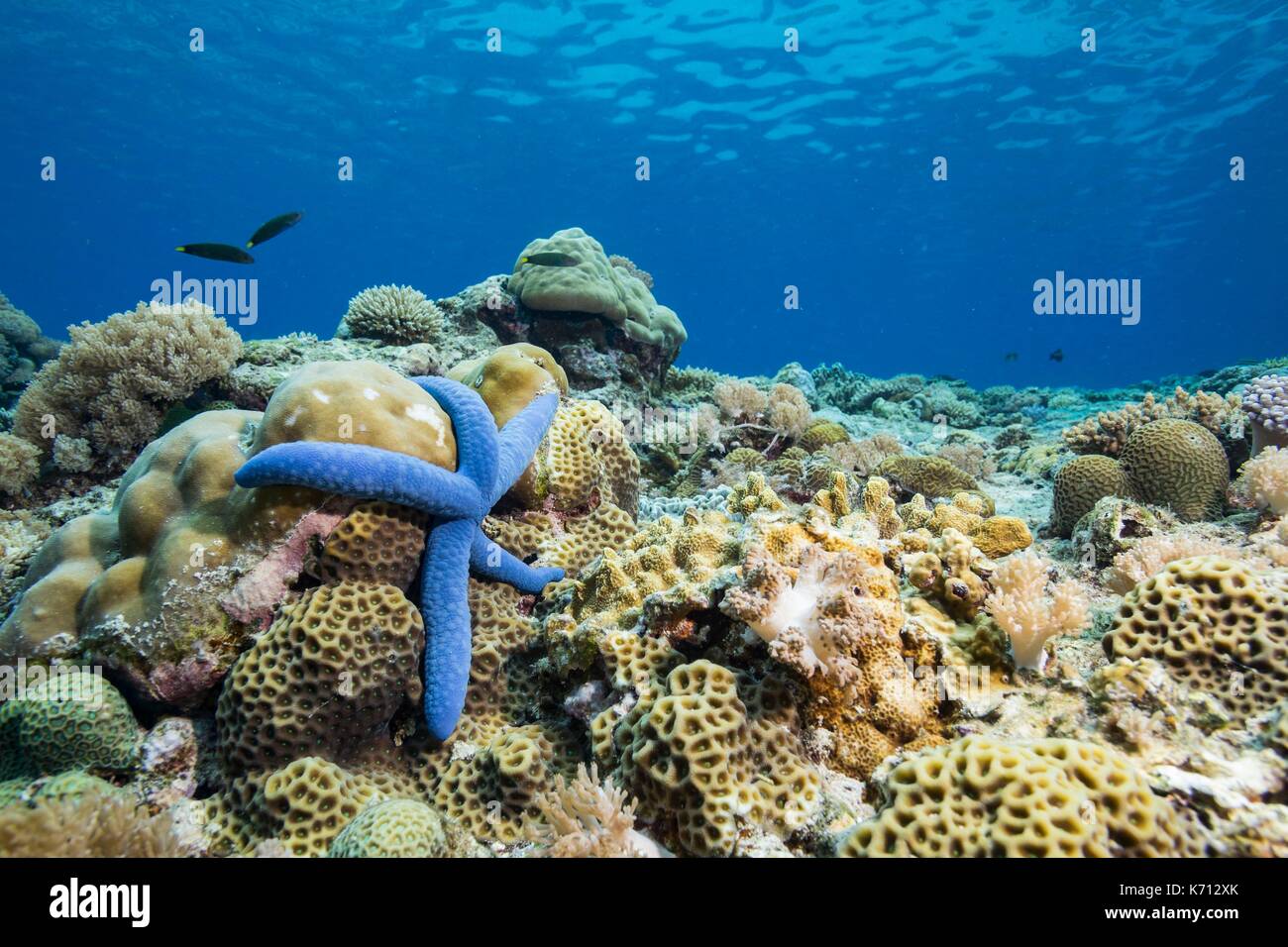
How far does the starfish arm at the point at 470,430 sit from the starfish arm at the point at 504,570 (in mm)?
233

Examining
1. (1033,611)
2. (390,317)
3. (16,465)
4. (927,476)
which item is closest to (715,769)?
(1033,611)

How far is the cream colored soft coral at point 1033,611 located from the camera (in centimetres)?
260

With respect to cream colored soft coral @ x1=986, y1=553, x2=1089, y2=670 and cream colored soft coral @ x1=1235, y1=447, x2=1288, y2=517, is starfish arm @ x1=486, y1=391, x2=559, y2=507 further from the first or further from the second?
cream colored soft coral @ x1=1235, y1=447, x2=1288, y2=517

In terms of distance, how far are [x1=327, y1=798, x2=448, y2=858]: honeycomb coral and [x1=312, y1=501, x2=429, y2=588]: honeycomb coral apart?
1.17 metres

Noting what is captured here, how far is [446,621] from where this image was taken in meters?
3.17

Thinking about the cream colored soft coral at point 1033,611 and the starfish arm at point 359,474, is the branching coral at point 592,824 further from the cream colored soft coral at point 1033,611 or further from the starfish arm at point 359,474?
the cream colored soft coral at point 1033,611

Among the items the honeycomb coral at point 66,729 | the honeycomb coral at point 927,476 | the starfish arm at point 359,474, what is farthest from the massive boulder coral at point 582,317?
the honeycomb coral at point 66,729

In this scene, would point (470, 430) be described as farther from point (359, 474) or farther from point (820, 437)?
point (820, 437)

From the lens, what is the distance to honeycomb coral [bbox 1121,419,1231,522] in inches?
178

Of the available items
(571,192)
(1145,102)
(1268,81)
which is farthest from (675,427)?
(571,192)

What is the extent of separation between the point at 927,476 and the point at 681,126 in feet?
156

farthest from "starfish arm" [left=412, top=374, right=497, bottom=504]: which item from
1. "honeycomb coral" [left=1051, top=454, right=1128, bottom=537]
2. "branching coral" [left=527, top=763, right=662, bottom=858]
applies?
"honeycomb coral" [left=1051, top=454, right=1128, bottom=537]

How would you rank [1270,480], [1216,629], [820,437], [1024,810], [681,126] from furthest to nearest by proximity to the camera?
[681,126] < [820,437] < [1270,480] < [1216,629] < [1024,810]
